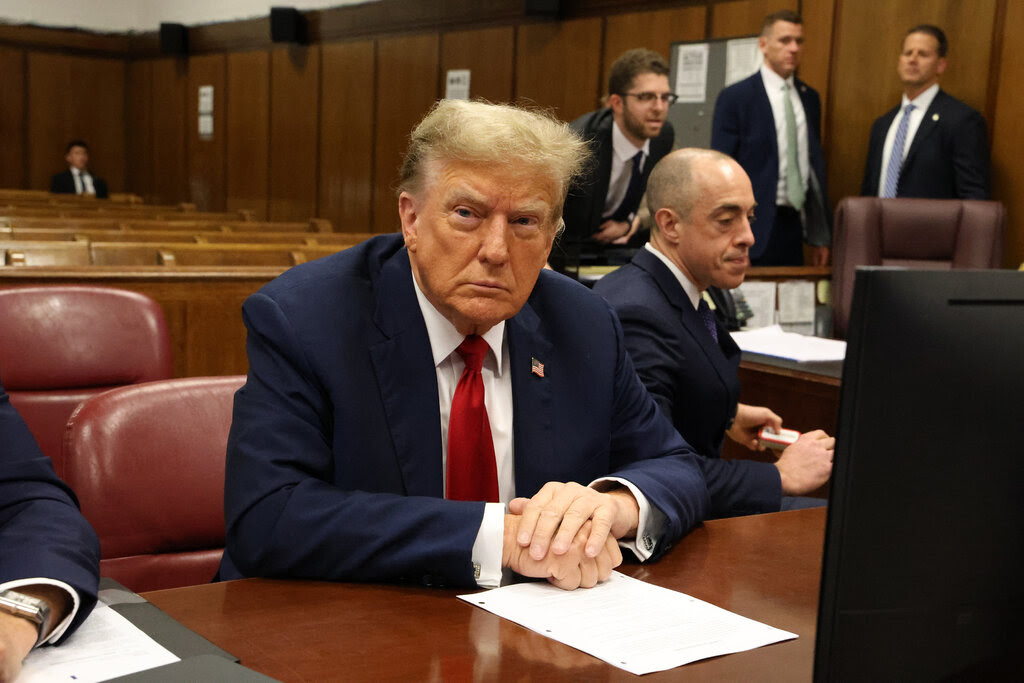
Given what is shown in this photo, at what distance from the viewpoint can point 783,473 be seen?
2.37 metres

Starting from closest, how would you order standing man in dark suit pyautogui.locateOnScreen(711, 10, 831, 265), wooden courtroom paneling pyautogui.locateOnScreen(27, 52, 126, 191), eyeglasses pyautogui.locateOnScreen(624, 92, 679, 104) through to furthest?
eyeglasses pyautogui.locateOnScreen(624, 92, 679, 104)
standing man in dark suit pyautogui.locateOnScreen(711, 10, 831, 265)
wooden courtroom paneling pyautogui.locateOnScreen(27, 52, 126, 191)

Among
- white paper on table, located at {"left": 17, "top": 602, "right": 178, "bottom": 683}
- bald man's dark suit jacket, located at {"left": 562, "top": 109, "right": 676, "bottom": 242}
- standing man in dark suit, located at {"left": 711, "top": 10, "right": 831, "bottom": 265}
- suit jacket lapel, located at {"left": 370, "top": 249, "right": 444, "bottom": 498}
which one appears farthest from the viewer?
standing man in dark suit, located at {"left": 711, "top": 10, "right": 831, "bottom": 265}

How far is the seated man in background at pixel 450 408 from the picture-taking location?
145 cm

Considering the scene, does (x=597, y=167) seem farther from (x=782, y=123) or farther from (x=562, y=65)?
(x=562, y=65)

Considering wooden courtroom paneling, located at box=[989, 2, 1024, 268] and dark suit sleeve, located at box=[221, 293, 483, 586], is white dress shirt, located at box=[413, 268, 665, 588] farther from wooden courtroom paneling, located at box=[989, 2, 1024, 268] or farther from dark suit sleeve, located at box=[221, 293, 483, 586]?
wooden courtroom paneling, located at box=[989, 2, 1024, 268]

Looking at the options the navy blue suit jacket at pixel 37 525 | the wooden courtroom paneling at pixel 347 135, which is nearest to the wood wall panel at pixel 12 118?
the wooden courtroom paneling at pixel 347 135

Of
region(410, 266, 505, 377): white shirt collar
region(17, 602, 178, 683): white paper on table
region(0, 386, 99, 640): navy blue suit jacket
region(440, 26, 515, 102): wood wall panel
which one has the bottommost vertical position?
region(17, 602, 178, 683): white paper on table

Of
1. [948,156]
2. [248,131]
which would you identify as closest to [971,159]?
[948,156]

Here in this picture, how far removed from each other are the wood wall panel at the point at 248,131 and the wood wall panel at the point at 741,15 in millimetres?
5941

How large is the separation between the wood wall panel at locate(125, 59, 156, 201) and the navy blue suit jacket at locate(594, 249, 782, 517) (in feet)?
40.7

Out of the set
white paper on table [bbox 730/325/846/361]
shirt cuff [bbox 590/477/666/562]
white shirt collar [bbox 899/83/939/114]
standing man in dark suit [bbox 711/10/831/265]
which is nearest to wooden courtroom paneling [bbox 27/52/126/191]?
standing man in dark suit [bbox 711/10/831/265]

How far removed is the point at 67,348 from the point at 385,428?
4.55 feet

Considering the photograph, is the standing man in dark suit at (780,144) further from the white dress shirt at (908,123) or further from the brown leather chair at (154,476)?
the brown leather chair at (154,476)

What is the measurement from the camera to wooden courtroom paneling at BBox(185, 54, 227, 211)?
12.8m
